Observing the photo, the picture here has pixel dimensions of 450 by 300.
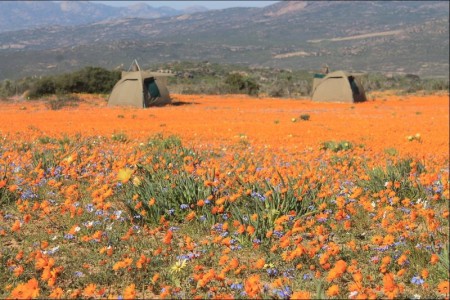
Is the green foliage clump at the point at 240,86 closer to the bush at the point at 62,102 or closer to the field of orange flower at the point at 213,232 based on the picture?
the bush at the point at 62,102

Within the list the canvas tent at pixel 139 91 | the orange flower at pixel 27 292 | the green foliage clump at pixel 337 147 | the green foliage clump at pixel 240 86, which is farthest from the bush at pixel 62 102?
the orange flower at pixel 27 292

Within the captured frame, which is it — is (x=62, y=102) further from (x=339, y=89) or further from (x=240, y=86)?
(x=339, y=89)

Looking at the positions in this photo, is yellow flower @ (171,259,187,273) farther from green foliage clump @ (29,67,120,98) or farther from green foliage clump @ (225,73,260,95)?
green foliage clump @ (225,73,260,95)

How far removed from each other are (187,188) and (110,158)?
2.94 m

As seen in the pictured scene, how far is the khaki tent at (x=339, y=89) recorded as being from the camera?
129 ft

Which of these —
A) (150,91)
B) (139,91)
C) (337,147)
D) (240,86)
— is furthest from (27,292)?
(240,86)

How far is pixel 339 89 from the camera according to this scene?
39875 millimetres

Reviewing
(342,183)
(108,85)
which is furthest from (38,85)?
(342,183)

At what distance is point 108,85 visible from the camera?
44656mm

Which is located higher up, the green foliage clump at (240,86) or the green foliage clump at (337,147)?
the green foliage clump at (240,86)

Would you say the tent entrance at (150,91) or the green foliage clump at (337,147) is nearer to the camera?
the green foliage clump at (337,147)

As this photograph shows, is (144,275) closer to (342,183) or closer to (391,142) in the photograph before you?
(342,183)

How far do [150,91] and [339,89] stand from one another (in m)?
16.7

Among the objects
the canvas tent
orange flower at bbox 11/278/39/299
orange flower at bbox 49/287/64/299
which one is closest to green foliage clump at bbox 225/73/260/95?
the canvas tent
